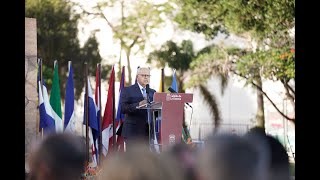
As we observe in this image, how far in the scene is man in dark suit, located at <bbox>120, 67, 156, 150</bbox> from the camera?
7262mm

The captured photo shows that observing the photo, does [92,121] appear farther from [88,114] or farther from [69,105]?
[69,105]

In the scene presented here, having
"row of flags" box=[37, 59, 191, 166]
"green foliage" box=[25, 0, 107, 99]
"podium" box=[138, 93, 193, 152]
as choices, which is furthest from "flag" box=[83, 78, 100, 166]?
"green foliage" box=[25, 0, 107, 99]

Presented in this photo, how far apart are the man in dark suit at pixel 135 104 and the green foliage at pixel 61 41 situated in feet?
51.9

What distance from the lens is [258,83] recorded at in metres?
18.8

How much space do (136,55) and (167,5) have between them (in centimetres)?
226

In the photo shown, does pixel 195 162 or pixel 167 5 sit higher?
pixel 167 5

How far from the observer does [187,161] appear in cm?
220

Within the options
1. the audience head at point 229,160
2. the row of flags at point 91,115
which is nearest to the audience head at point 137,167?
the audience head at point 229,160

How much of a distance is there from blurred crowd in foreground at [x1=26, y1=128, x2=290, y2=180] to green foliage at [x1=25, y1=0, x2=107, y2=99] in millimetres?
Answer: 21043

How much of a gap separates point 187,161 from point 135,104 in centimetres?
501

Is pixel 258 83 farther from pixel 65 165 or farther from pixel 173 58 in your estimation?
pixel 65 165

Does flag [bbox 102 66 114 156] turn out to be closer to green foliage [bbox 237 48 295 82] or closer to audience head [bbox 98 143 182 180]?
audience head [bbox 98 143 182 180]

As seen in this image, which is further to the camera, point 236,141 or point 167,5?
point 167,5
